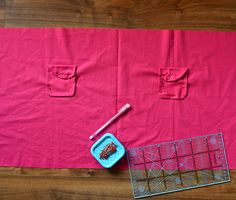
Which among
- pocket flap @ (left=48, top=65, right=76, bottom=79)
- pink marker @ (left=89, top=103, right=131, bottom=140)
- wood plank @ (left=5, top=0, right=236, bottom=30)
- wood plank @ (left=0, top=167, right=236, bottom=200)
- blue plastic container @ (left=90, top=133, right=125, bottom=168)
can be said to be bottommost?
wood plank @ (left=0, top=167, right=236, bottom=200)

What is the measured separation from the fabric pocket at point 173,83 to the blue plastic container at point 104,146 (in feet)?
0.83

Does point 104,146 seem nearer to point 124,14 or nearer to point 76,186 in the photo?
point 76,186

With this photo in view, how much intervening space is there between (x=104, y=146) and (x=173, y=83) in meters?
0.36

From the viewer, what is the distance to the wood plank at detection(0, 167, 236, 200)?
1.13 metres

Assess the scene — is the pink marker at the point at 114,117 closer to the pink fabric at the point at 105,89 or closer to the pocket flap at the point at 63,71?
the pink fabric at the point at 105,89

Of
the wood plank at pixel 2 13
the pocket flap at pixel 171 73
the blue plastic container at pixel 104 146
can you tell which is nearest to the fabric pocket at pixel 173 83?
the pocket flap at pixel 171 73

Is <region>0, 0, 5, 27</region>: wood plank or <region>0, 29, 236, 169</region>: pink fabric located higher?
<region>0, 0, 5, 27</region>: wood plank

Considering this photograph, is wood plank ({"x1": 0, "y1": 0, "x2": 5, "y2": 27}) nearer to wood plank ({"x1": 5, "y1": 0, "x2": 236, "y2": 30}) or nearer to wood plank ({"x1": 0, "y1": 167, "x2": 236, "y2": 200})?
wood plank ({"x1": 5, "y1": 0, "x2": 236, "y2": 30})

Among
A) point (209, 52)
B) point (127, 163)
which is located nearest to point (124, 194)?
point (127, 163)

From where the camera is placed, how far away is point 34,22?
4.09 feet

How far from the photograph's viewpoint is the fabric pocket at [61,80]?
1195mm

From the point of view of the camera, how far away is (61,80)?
3.95 ft

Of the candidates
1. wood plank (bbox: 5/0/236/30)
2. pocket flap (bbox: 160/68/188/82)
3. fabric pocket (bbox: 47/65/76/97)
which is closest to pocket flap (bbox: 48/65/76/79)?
fabric pocket (bbox: 47/65/76/97)

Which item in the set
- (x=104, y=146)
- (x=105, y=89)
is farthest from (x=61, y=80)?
(x=104, y=146)
